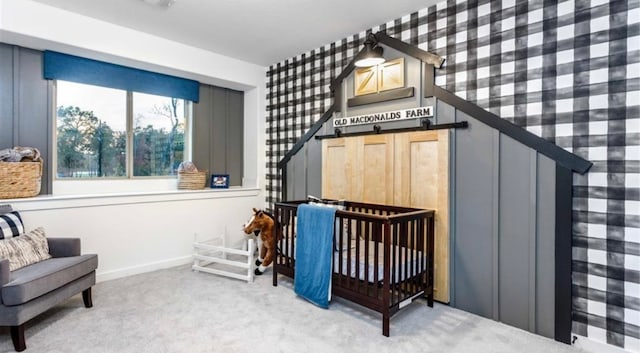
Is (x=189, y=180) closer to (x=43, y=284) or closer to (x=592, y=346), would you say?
(x=43, y=284)

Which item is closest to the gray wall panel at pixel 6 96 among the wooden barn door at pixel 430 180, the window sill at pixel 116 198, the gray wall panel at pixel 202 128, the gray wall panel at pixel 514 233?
the window sill at pixel 116 198

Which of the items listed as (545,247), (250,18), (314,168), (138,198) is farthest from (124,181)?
(545,247)

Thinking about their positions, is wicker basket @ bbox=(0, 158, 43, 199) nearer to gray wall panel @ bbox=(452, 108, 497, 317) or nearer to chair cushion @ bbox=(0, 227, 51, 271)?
chair cushion @ bbox=(0, 227, 51, 271)

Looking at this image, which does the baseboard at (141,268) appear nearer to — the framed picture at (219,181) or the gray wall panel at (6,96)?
the framed picture at (219,181)

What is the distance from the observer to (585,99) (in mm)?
1998

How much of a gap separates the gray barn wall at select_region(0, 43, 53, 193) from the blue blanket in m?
2.60

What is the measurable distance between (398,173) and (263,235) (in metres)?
1.57

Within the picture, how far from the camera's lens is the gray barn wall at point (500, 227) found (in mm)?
2137

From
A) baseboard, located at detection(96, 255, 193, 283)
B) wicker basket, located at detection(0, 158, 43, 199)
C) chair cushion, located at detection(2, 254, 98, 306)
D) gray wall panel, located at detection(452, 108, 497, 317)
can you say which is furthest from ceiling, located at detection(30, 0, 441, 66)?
baseboard, located at detection(96, 255, 193, 283)

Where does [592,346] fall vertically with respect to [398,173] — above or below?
below

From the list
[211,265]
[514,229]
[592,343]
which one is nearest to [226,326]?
[211,265]

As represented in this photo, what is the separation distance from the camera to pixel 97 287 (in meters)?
2.96

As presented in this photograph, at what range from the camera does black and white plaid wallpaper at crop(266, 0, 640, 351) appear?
187 cm

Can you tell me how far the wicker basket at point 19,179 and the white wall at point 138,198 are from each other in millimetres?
100
